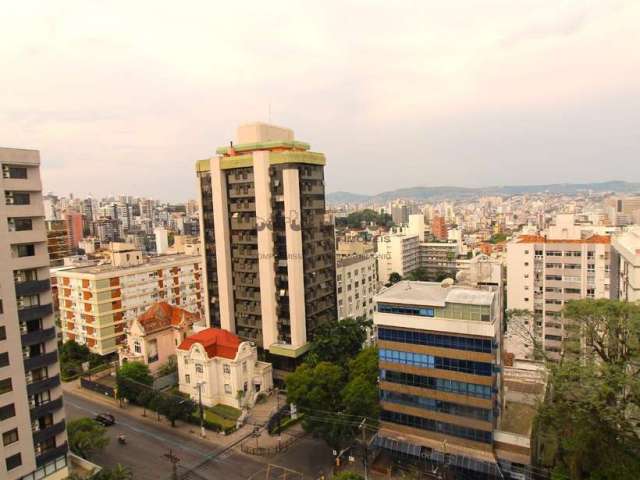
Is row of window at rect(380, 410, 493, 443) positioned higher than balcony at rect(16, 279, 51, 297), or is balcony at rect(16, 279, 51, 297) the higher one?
balcony at rect(16, 279, 51, 297)

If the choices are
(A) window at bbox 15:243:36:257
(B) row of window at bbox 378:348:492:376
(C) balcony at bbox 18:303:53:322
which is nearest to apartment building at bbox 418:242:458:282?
(B) row of window at bbox 378:348:492:376

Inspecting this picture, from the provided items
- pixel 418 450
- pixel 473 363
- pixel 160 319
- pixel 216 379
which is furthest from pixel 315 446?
pixel 160 319

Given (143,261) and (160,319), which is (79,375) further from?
(143,261)

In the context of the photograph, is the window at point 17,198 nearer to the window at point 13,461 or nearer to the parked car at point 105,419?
the window at point 13,461

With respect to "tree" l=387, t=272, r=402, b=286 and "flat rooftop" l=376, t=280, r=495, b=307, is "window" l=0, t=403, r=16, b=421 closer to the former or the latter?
"flat rooftop" l=376, t=280, r=495, b=307

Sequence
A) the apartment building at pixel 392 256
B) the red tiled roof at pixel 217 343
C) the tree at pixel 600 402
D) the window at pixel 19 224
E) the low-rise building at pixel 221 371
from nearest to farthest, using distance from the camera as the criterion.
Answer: the tree at pixel 600 402
the window at pixel 19 224
the low-rise building at pixel 221 371
the red tiled roof at pixel 217 343
the apartment building at pixel 392 256

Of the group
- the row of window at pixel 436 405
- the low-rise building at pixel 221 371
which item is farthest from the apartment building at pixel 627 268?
the low-rise building at pixel 221 371
